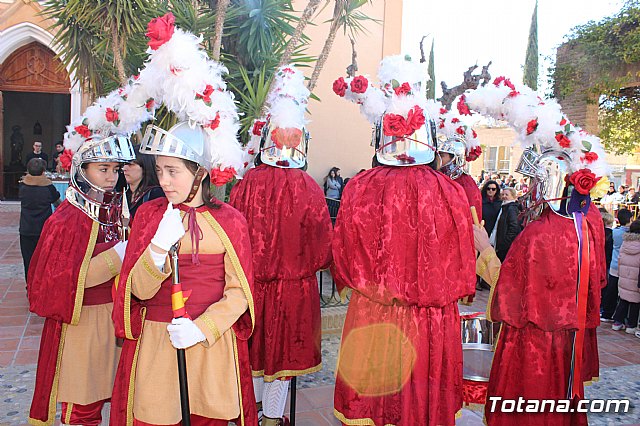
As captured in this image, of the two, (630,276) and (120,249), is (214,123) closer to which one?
(120,249)

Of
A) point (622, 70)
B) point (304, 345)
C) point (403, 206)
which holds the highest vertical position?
point (622, 70)

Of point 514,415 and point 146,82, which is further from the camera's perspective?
point 514,415

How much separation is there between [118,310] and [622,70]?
43.4ft

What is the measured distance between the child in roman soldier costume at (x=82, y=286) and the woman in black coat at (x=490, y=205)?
22.3ft

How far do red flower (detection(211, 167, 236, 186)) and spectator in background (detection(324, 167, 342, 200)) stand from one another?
9.55m

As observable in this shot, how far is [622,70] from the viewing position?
12.5 metres

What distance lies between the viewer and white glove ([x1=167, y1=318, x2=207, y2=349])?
7.16 ft

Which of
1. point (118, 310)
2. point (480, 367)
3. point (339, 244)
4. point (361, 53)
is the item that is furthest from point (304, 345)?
point (361, 53)

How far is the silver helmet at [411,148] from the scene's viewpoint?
2.80 m

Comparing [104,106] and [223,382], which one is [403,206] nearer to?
[223,382]

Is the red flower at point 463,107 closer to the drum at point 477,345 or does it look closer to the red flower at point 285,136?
the red flower at point 285,136

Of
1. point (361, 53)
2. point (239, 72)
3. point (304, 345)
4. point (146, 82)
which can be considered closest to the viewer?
point (146, 82)

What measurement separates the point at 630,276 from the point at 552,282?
430 centimetres

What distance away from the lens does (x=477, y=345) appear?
12.8ft
